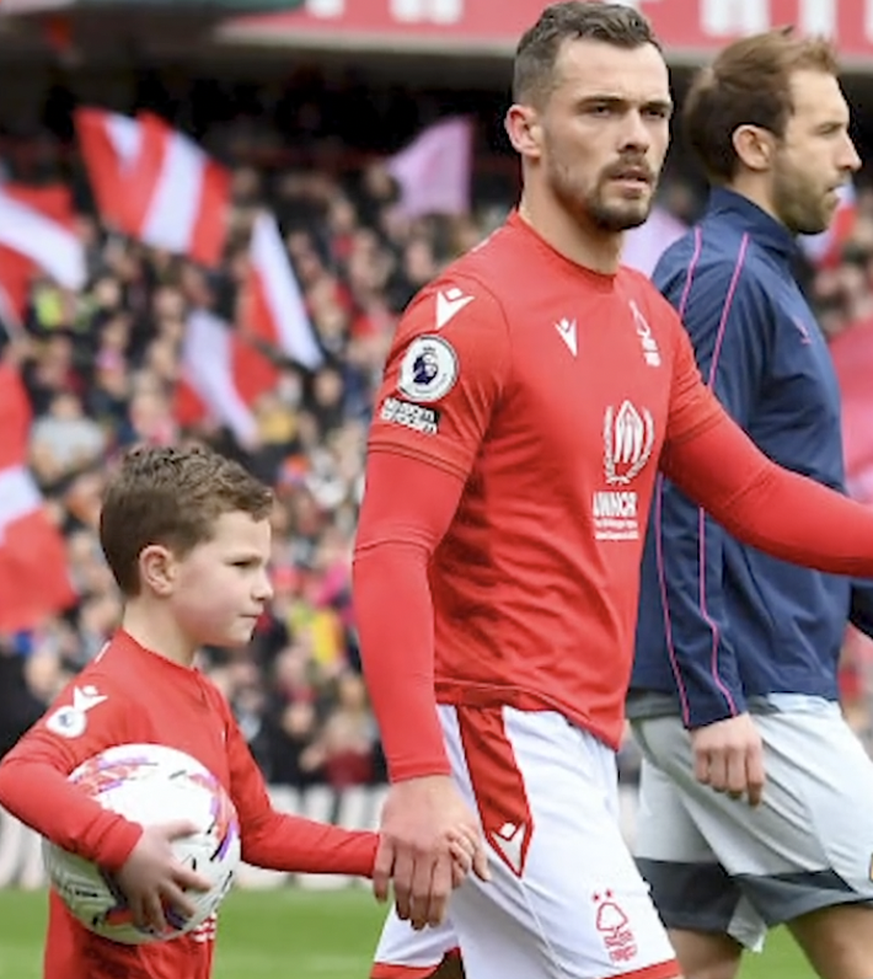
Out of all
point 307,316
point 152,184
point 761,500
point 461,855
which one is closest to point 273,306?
point 307,316

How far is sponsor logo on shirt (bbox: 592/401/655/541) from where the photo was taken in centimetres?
519

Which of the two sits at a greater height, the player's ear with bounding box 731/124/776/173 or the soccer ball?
the player's ear with bounding box 731/124/776/173

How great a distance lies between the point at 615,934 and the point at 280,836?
83cm

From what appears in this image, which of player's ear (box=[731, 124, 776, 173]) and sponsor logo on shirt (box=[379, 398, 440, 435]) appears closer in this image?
sponsor logo on shirt (box=[379, 398, 440, 435])

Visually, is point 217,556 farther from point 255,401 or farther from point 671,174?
point 671,174

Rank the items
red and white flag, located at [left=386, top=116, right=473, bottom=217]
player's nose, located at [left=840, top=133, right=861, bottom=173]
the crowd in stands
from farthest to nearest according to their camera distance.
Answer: red and white flag, located at [left=386, top=116, right=473, bottom=217]
the crowd in stands
player's nose, located at [left=840, top=133, right=861, bottom=173]

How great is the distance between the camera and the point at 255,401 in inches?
653

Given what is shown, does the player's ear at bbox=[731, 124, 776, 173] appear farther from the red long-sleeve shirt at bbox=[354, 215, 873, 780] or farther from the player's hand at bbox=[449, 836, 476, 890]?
the player's hand at bbox=[449, 836, 476, 890]

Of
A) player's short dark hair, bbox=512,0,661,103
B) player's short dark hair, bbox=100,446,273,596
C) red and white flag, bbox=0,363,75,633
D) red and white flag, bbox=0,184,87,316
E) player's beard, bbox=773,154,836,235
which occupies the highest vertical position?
player's short dark hair, bbox=512,0,661,103

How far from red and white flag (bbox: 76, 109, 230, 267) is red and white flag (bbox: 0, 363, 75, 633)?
1.80 metres

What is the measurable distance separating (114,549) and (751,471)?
119cm

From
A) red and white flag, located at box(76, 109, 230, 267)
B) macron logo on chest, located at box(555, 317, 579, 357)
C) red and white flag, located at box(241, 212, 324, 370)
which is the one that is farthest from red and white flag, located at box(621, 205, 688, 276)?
macron logo on chest, located at box(555, 317, 579, 357)

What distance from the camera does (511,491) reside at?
5121mm

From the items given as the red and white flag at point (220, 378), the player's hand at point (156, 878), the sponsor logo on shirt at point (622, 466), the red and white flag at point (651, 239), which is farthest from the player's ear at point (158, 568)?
the red and white flag at point (651, 239)
